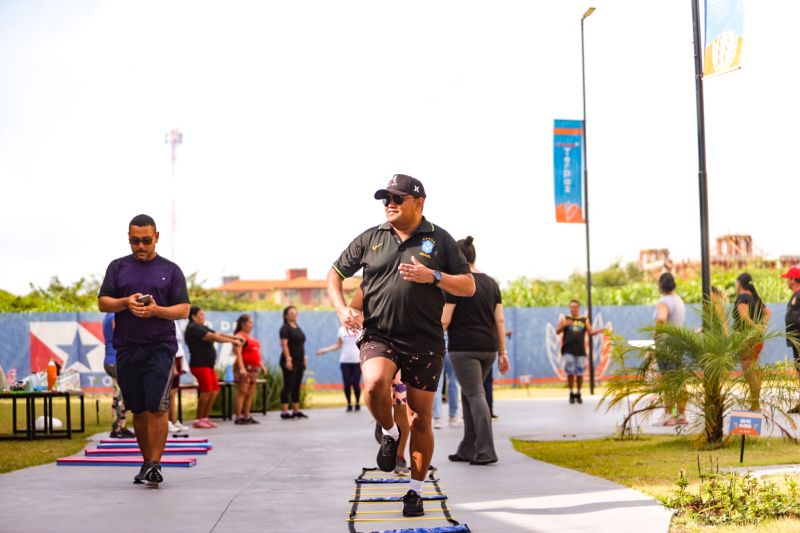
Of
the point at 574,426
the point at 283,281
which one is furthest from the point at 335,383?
the point at 283,281

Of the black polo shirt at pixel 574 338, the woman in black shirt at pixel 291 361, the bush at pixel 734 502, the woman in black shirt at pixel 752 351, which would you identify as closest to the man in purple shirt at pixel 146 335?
the bush at pixel 734 502

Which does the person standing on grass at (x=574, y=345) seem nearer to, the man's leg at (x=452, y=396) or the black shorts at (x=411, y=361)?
the man's leg at (x=452, y=396)

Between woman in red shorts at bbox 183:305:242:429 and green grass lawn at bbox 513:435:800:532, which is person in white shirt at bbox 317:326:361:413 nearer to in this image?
woman in red shorts at bbox 183:305:242:429

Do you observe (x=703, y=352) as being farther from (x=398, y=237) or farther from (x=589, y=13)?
(x=589, y=13)

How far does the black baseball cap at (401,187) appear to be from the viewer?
7.35 m

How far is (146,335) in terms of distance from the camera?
8.98 m

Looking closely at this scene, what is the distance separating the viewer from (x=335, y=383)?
99.0 ft

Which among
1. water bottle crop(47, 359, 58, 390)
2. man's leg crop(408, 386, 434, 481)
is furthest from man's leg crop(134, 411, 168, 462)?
water bottle crop(47, 359, 58, 390)

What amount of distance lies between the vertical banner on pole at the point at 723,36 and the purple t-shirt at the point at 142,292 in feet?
23.4

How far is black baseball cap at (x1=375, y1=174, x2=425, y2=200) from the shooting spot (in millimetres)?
7348

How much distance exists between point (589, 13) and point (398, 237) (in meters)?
21.5

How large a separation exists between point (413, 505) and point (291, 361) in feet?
38.7

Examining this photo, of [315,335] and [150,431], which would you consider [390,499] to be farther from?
[315,335]

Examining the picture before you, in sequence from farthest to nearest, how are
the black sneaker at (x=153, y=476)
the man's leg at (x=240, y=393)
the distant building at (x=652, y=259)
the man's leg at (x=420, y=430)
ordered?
the distant building at (x=652, y=259) → the man's leg at (x=240, y=393) → the black sneaker at (x=153, y=476) → the man's leg at (x=420, y=430)
